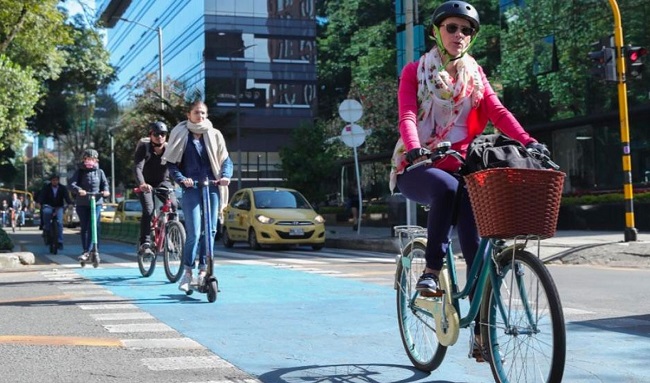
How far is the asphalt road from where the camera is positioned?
14.9 ft

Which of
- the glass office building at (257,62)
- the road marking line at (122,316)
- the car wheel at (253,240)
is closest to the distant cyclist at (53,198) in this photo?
the car wheel at (253,240)

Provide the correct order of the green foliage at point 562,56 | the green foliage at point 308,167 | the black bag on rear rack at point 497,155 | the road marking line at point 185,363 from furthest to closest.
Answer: the green foliage at point 308,167 < the green foliage at point 562,56 < the road marking line at point 185,363 < the black bag on rear rack at point 497,155

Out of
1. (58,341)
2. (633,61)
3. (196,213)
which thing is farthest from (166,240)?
(633,61)

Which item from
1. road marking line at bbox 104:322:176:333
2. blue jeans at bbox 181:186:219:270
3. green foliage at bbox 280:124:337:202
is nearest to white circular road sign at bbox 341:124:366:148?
green foliage at bbox 280:124:337:202

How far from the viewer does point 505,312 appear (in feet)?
12.0

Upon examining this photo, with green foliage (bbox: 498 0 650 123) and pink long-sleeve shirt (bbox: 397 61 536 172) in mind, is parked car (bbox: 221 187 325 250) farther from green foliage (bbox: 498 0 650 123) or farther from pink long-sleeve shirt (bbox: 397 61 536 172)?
pink long-sleeve shirt (bbox: 397 61 536 172)

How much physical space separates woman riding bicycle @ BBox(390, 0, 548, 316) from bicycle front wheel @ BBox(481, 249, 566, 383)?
47cm

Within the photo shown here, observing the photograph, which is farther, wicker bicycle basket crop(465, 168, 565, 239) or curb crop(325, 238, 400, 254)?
curb crop(325, 238, 400, 254)

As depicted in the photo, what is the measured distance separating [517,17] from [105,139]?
47367mm

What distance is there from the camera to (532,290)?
11.4ft

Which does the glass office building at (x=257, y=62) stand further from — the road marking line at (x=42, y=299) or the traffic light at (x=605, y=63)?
the road marking line at (x=42, y=299)

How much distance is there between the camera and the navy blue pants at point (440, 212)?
4.04 m

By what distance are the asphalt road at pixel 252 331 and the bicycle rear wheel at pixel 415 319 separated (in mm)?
102

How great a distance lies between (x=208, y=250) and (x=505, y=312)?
436cm
